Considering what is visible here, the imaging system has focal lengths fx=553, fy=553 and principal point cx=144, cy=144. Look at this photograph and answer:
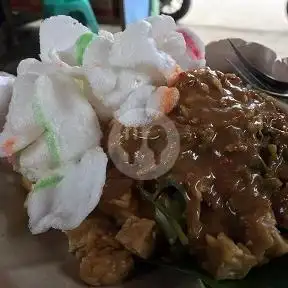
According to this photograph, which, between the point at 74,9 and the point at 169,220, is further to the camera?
the point at 74,9

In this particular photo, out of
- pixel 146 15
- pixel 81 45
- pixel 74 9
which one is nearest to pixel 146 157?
pixel 81 45

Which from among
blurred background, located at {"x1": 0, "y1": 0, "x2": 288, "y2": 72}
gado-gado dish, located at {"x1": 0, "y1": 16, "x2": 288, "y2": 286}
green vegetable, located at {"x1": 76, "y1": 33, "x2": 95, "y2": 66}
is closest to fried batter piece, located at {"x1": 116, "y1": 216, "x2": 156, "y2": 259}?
gado-gado dish, located at {"x1": 0, "y1": 16, "x2": 288, "y2": 286}

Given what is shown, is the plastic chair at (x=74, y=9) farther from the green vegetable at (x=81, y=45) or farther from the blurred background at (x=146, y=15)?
the green vegetable at (x=81, y=45)

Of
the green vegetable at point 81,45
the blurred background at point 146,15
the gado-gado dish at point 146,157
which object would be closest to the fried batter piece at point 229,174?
the gado-gado dish at point 146,157

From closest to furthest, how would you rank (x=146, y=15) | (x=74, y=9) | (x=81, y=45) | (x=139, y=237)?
(x=139, y=237), (x=81, y=45), (x=74, y=9), (x=146, y=15)

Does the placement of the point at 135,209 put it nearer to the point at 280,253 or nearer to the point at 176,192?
the point at 176,192

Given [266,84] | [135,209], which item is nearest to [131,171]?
[135,209]

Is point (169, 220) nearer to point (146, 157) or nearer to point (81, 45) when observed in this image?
point (146, 157)
